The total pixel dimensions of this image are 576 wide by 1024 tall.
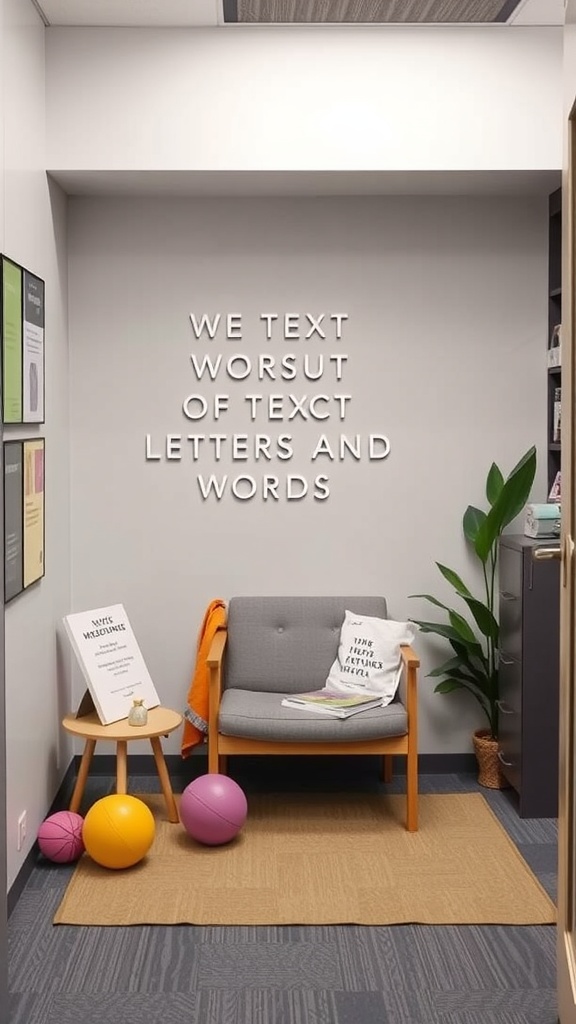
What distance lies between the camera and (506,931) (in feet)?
10.4

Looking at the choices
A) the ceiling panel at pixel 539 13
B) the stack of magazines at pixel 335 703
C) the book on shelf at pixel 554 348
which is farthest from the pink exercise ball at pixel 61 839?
the ceiling panel at pixel 539 13

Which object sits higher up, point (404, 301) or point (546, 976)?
point (404, 301)

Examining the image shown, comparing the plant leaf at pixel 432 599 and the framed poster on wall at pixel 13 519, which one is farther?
the plant leaf at pixel 432 599

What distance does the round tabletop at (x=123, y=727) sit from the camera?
376 centimetres

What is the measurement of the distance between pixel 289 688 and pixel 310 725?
485mm

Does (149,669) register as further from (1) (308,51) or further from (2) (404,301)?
(1) (308,51)

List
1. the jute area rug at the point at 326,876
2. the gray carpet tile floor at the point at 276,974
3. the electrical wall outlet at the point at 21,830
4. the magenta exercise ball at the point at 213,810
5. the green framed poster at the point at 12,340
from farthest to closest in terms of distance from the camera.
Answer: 1. the magenta exercise ball at the point at 213,810
2. the electrical wall outlet at the point at 21,830
3. the jute area rug at the point at 326,876
4. the green framed poster at the point at 12,340
5. the gray carpet tile floor at the point at 276,974

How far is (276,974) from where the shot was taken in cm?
292

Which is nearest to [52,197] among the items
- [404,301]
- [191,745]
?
[404,301]

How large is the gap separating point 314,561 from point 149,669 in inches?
32.4

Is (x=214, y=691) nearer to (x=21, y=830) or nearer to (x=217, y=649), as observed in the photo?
(x=217, y=649)

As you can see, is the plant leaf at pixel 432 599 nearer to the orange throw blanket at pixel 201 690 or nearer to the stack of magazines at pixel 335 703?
the stack of magazines at pixel 335 703

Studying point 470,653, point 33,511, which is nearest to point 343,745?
point 470,653

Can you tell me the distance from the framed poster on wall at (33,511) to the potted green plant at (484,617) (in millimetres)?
1573
